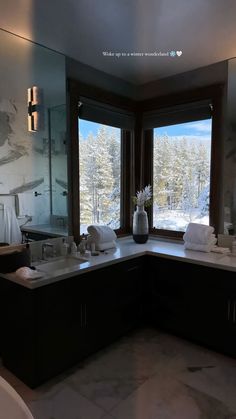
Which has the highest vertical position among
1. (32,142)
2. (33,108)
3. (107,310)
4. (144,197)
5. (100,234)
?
(33,108)

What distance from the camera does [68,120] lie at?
2.74m

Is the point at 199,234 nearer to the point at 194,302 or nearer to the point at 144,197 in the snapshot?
the point at 194,302

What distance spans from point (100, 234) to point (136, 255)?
1.32 ft

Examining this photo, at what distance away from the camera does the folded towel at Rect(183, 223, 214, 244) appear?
2727 millimetres

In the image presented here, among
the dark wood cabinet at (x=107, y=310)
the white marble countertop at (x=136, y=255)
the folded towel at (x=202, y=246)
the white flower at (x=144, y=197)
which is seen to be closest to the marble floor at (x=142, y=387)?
the dark wood cabinet at (x=107, y=310)

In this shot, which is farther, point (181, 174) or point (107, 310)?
point (181, 174)

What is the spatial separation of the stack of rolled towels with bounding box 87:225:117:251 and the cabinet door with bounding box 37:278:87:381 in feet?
2.07

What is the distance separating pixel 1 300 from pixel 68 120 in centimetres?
168

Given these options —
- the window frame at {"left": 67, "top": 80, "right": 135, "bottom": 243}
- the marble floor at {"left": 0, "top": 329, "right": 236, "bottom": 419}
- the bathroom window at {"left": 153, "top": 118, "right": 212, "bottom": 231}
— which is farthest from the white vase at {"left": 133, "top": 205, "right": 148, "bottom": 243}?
the marble floor at {"left": 0, "top": 329, "right": 236, "bottom": 419}

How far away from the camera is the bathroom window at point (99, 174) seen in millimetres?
3008

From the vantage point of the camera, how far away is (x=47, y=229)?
260 centimetres

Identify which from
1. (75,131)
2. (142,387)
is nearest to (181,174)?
(75,131)

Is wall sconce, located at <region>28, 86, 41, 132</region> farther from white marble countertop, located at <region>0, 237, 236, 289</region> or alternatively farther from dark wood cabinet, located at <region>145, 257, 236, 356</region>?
dark wood cabinet, located at <region>145, 257, 236, 356</region>

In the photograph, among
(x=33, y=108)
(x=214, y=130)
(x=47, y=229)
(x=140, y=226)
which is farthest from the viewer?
(x=140, y=226)
